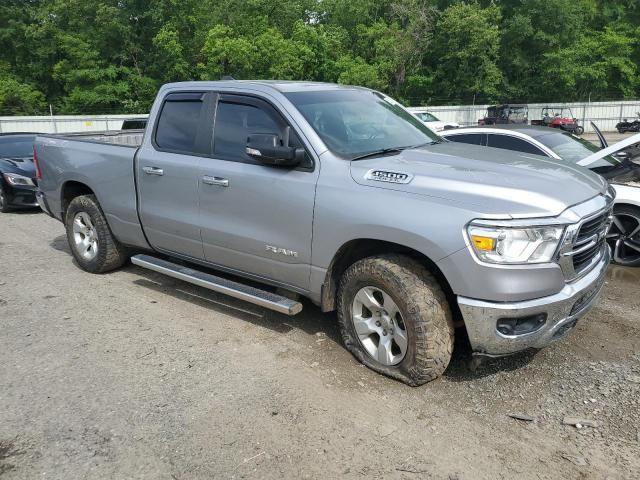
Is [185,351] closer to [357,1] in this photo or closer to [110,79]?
[110,79]

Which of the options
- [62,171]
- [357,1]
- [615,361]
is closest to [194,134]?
[62,171]

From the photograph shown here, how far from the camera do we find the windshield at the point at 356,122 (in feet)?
14.0

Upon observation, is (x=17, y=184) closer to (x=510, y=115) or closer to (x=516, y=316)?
(x=516, y=316)

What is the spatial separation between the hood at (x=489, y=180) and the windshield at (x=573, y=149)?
322 cm

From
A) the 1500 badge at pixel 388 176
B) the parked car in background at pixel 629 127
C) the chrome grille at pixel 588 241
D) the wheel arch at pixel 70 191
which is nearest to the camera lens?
the chrome grille at pixel 588 241

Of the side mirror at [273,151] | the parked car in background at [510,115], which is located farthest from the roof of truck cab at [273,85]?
the parked car in background at [510,115]

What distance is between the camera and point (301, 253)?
13.7ft

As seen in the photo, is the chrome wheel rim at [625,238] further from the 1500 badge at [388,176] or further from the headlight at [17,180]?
the headlight at [17,180]

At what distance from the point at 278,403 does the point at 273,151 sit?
1.75 meters

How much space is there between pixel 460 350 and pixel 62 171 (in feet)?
15.6

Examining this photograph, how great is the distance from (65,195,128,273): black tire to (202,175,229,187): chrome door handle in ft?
6.18

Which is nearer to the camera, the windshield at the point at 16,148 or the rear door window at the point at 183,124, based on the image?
the rear door window at the point at 183,124

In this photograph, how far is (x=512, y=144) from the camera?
7.71 meters

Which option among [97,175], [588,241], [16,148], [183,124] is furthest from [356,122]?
[16,148]
